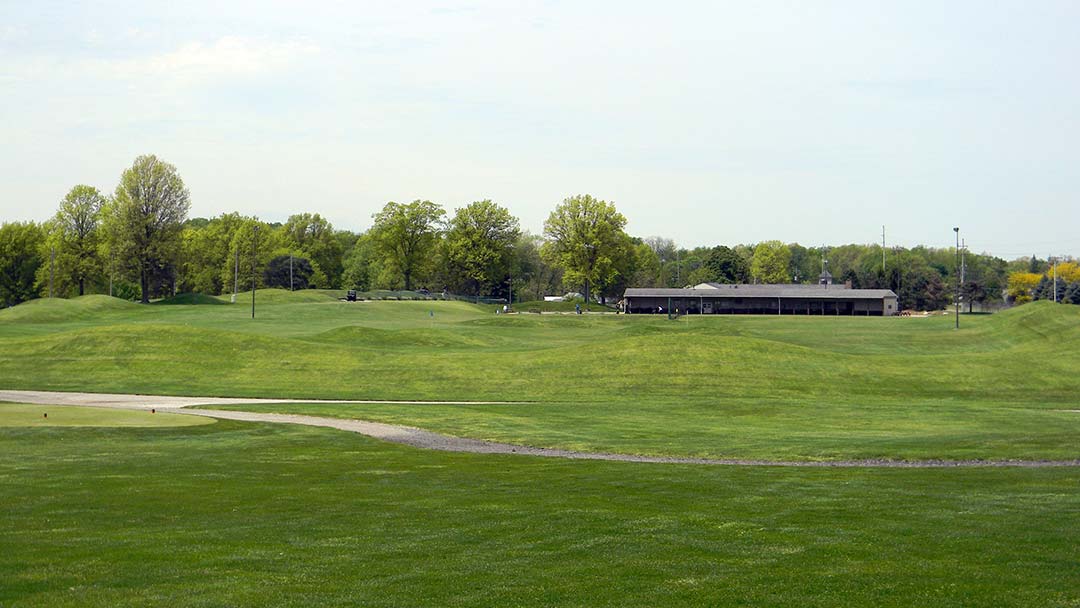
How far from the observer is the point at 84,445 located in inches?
1356

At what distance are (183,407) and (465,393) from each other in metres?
16.9

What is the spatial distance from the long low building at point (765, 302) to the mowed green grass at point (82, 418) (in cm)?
12623

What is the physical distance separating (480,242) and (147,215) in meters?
60.0

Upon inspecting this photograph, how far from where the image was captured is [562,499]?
22.7 meters

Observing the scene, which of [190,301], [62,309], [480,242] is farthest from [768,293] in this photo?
[62,309]

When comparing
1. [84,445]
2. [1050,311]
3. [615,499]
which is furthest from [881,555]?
[1050,311]

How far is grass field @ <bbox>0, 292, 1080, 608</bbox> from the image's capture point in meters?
14.9

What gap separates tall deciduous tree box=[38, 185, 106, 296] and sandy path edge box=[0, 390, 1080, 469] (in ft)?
342

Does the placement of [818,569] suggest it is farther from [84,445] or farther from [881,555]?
[84,445]

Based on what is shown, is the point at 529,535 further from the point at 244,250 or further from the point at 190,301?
the point at 244,250

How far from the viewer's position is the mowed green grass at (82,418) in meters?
40.2

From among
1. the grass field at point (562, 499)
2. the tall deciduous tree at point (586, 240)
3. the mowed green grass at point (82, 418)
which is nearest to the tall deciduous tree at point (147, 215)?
the tall deciduous tree at point (586, 240)

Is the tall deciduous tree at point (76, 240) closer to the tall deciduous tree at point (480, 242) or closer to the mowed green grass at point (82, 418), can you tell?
the tall deciduous tree at point (480, 242)

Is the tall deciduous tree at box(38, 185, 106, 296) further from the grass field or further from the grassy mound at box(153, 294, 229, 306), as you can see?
the grass field
